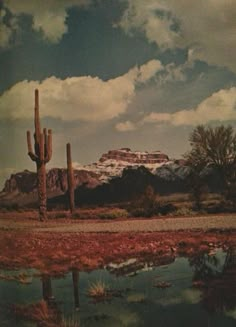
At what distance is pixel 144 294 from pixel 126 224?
2.09 ft

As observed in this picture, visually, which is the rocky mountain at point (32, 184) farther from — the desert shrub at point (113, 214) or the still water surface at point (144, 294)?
the still water surface at point (144, 294)

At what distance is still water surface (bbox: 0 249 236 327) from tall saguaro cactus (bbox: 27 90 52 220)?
2.06 feet

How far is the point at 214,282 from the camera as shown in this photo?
13.1ft

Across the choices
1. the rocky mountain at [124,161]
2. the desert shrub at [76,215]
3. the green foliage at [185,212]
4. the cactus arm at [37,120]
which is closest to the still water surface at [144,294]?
the green foliage at [185,212]

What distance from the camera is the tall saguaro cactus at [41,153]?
446 cm

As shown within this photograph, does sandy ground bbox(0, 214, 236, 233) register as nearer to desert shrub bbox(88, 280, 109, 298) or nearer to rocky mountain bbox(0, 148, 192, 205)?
rocky mountain bbox(0, 148, 192, 205)

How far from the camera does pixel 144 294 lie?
13.1 ft

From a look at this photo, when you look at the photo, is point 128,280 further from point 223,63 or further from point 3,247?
point 223,63

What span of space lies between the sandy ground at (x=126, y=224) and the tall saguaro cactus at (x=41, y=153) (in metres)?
0.12

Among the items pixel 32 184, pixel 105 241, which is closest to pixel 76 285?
pixel 105 241

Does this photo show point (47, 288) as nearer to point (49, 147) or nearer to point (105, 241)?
point (105, 241)

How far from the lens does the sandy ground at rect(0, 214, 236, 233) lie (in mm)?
4277

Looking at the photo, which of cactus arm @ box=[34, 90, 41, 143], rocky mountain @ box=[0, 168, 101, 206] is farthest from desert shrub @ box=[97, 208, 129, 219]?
cactus arm @ box=[34, 90, 41, 143]

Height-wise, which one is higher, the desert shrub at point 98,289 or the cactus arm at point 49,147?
the cactus arm at point 49,147
